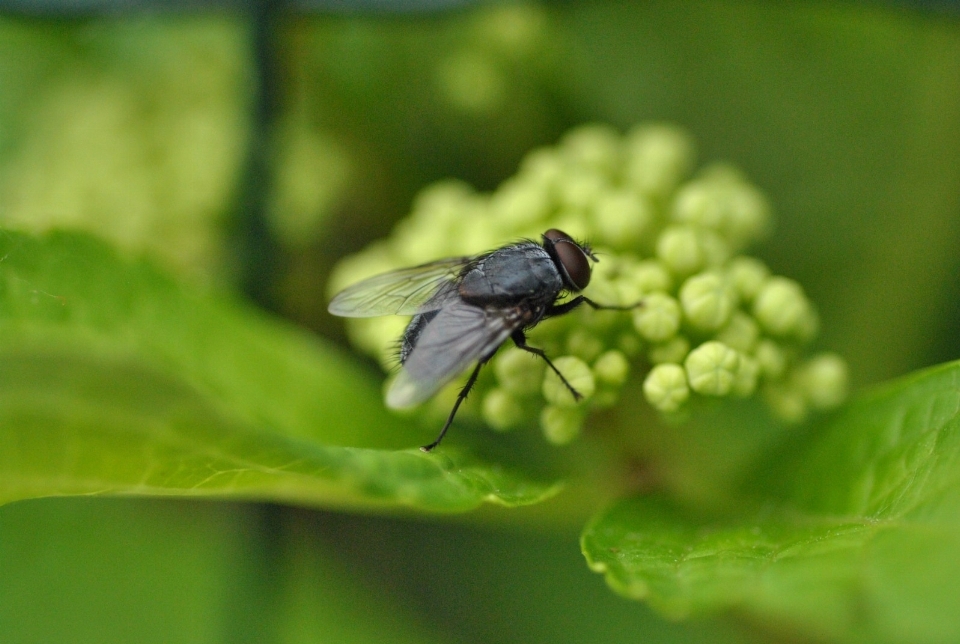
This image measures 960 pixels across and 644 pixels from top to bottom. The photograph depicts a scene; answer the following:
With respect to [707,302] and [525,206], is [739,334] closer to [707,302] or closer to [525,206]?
[707,302]

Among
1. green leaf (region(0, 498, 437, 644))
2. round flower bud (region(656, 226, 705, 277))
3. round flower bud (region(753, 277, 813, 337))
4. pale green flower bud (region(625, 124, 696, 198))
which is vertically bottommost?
green leaf (region(0, 498, 437, 644))

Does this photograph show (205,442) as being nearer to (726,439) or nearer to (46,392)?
(46,392)

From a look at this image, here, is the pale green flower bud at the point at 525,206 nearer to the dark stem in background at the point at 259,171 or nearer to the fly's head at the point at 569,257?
the fly's head at the point at 569,257

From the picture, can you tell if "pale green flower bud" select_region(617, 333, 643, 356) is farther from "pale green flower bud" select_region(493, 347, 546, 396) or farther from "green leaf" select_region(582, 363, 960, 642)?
"green leaf" select_region(582, 363, 960, 642)

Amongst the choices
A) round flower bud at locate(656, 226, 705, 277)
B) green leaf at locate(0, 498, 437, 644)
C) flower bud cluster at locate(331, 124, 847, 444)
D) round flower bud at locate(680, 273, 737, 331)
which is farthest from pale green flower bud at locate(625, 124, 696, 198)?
green leaf at locate(0, 498, 437, 644)

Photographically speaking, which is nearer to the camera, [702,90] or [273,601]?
[273,601]

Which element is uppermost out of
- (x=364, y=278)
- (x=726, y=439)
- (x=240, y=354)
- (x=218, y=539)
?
(x=364, y=278)

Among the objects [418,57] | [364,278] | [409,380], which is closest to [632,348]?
[409,380]
